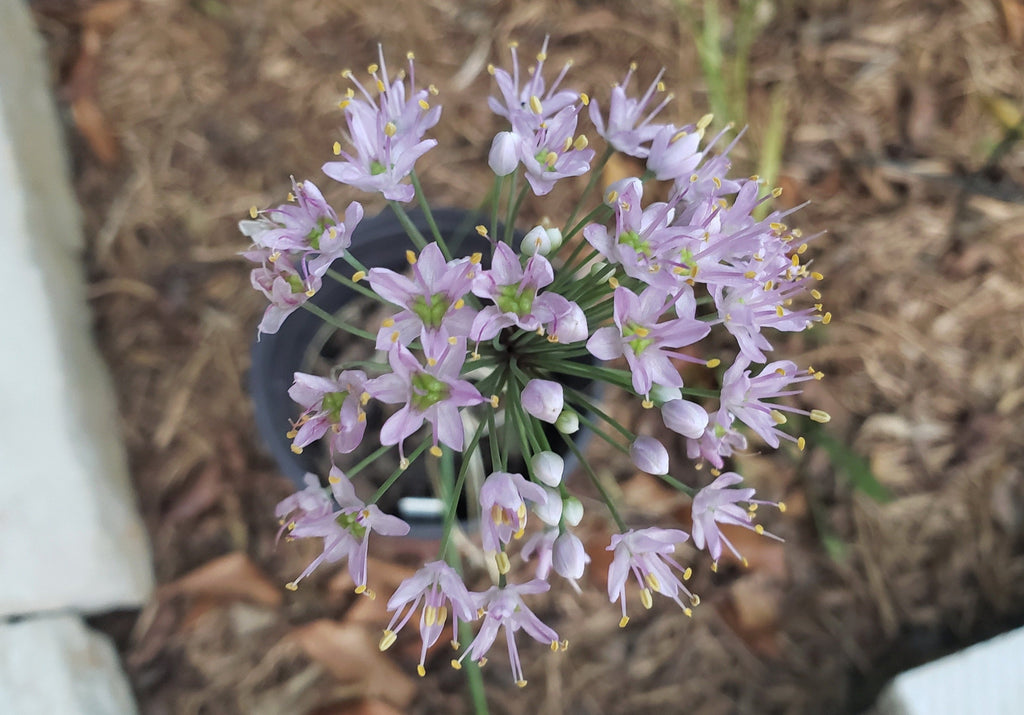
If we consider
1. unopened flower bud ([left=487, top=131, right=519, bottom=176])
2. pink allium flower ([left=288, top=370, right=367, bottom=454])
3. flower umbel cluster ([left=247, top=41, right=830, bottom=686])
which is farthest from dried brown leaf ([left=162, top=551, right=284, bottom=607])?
unopened flower bud ([left=487, top=131, right=519, bottom=176])

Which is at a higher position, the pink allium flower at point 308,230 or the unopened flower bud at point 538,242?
the pink allium flower at point 308,230

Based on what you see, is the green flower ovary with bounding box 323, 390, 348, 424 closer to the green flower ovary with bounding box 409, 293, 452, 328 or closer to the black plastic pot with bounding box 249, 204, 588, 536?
the green flower ovary with bounding box 409, 293, 452, 328

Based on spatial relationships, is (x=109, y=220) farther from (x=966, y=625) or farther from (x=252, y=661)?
(x=966, y=625)

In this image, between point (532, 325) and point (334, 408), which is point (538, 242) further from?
point (334, 408)

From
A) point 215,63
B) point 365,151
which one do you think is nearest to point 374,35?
point 215,63

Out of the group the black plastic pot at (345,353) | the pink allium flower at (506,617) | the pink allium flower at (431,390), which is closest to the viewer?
the pink allium flower at (431,390)

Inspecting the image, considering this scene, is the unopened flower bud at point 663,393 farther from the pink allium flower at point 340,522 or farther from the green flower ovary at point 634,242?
the pink allium flower at point 340,522

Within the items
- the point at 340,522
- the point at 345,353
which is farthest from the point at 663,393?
the point at 345,353

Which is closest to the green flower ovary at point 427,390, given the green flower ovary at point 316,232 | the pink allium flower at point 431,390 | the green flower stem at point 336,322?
the pink allium flower at point 431,390

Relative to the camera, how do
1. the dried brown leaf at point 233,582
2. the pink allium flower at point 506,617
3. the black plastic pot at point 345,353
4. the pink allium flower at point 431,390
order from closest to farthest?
the pink allium flower at point 431,390 < the pink allium flower at point 506,617 < the black plastic pot at point 345,353 < the dried brown leaf at point 233,582
